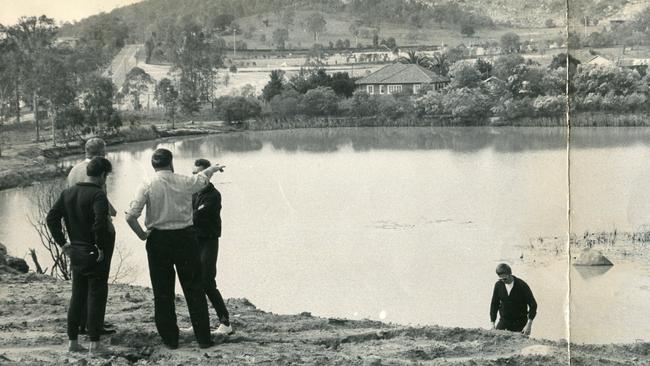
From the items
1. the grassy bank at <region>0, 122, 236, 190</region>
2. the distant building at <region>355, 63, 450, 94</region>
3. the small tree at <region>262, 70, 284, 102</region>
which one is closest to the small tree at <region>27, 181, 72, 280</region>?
the grassy bank at <region>0, 122, 236, 190</region>

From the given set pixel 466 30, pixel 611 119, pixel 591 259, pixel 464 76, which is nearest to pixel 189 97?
pixel 464 76

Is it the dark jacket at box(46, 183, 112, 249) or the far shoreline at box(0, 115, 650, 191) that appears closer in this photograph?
the dark jacket at box(46, 183, 112, 249)

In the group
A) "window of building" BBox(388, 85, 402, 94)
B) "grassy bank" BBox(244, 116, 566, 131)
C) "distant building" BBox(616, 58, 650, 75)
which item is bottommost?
"grassy bank" BBox(244, 116, 566, 131)

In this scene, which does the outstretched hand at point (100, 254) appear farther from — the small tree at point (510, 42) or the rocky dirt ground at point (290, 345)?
the small tree at point (510, 42)

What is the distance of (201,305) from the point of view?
5672mm

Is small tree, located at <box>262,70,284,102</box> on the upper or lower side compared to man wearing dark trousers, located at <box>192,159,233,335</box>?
upper

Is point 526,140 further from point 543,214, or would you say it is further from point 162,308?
point 162,308

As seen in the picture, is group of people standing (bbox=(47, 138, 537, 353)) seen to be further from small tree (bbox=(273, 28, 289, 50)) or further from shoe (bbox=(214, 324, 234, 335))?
small tree (bbox=(273, 28, 289, 50))

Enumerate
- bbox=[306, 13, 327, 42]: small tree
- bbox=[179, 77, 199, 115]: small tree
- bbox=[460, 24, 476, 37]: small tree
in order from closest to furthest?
bbox=[179, 77, 199, 115]: small tree < bbox=[306, 13, 327, 42]: small tree < bbox=[460, 24, 476, 37]: small tree

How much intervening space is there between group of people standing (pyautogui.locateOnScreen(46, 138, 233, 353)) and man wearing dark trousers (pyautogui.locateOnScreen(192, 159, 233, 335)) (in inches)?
15.3

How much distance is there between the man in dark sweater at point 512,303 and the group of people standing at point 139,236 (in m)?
2.21

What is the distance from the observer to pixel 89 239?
547cm

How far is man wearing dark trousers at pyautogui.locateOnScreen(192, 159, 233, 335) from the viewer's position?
241 inches

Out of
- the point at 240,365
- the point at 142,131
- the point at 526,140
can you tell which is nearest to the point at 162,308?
the point at 240,365
